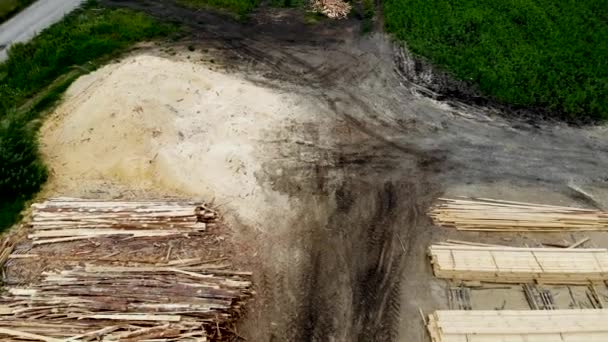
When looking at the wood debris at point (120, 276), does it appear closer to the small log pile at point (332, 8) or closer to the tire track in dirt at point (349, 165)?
the tire track in dirt at point (349, 165)

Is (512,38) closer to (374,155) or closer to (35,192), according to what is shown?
(374,155)

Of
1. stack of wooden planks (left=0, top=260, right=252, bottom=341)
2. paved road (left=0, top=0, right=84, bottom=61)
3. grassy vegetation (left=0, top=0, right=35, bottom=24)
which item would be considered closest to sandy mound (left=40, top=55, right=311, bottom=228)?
stack of wooden planks (left=0, top=260, right=252, bottom=341)

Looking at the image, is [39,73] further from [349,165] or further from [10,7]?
[349,165]

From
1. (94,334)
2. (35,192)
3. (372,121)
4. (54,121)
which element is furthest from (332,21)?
(94,334)

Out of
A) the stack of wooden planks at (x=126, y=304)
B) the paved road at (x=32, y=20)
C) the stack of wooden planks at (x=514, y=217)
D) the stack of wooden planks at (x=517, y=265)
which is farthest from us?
the paved road at (x=32, y=20)

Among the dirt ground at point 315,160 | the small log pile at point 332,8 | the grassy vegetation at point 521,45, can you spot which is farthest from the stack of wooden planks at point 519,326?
the small log pile at point 332,8

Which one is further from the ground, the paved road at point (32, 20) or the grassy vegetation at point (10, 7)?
the grassy vegetation at point (10, 7)

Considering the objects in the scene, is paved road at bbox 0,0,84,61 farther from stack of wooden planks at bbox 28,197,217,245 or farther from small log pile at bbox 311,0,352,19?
small log pile at bbox 311,0,352,19

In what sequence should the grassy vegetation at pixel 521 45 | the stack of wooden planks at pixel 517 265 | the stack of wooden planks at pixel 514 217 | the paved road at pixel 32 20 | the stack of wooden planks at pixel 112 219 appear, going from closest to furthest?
the stack of wooden planks at pixel 517 265 < the stack of wooden planks at pixel 112 219 < the stack of wooden planks at pixel 514 217 < the grassy vegetation at pixel 521 45 < the paved road at pixel 32 20
